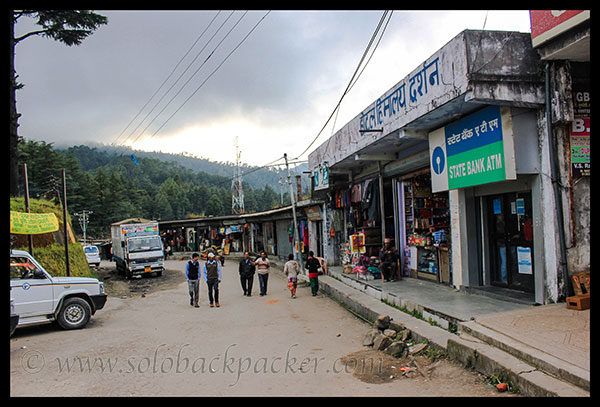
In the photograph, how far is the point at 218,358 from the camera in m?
7.42

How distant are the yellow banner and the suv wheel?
3.95 metres

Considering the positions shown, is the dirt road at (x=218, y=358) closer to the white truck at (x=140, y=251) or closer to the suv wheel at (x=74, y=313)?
the suv wheel at (x=74, y=313)

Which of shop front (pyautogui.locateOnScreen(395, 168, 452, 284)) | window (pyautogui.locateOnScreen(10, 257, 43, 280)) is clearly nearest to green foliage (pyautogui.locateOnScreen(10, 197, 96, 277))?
window (pyautogui.locateOnScreen(10, 257, 43, 280))

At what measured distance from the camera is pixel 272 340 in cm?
870

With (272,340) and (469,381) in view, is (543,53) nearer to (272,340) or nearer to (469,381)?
(469,381)

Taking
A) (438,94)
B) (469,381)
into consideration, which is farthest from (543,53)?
(469,381)

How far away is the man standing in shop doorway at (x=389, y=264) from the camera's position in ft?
43.2

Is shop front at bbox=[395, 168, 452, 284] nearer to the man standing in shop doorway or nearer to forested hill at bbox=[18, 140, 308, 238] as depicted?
the man standing in shop doorway

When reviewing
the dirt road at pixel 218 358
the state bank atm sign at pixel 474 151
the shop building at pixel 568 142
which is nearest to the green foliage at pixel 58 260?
the dirt road at pixel 218 358

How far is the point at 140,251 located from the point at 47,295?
15.3 meters

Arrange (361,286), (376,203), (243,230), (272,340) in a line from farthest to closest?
(243,230) < (376,203) < (361,286) < (272,340)

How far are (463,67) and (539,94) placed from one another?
141cm
